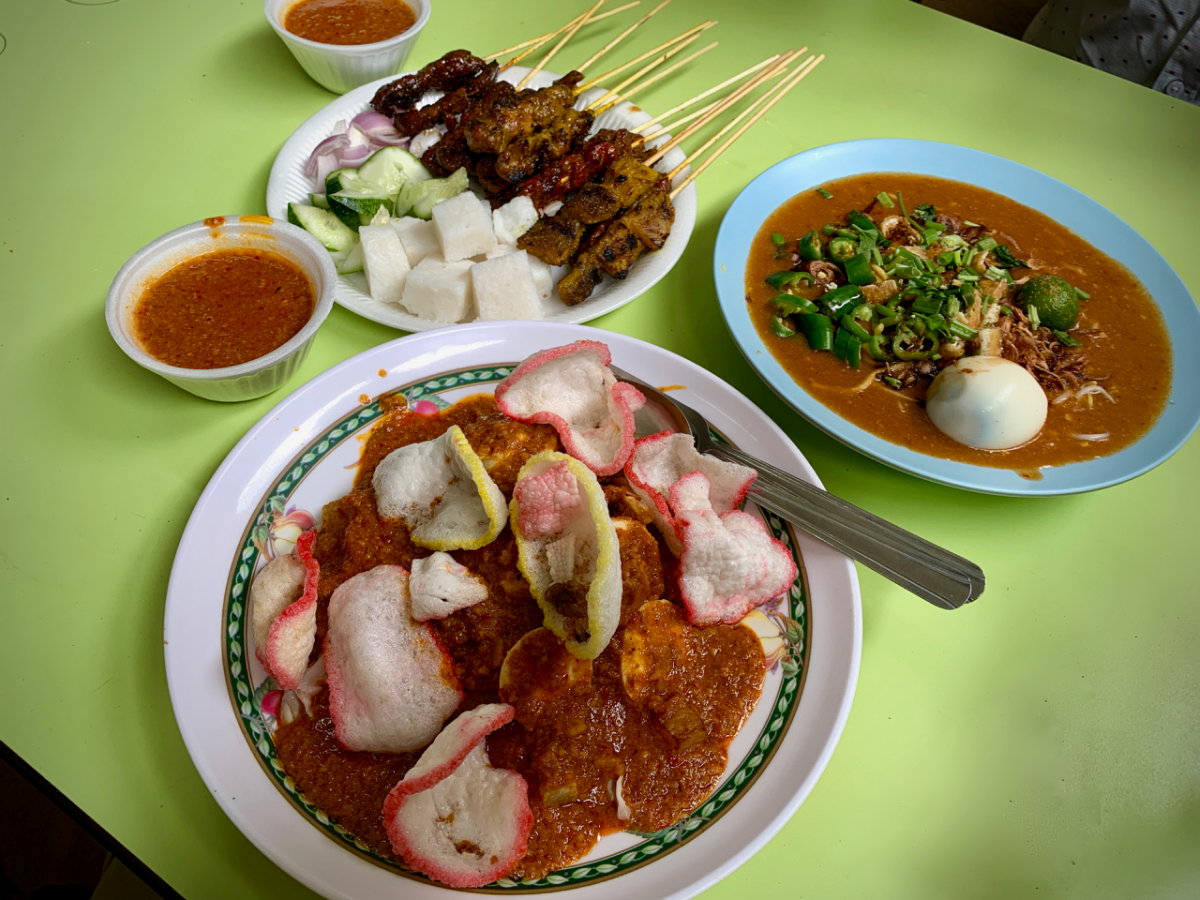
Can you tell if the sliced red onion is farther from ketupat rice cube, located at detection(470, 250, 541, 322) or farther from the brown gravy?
the brown gravy

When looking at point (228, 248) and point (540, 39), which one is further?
point (540, 39)

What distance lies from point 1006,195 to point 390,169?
2.76m

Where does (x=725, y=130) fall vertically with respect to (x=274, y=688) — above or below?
above

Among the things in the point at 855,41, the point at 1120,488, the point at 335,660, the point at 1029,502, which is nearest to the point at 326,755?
the point at 335,660

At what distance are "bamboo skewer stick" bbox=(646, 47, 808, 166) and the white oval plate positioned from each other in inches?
2.1

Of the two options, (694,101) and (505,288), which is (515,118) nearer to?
(694,101)

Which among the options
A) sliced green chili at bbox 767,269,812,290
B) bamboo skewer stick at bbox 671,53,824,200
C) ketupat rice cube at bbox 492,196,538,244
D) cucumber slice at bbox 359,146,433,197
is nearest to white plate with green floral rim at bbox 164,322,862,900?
ketupat rice cube at bbox 492,196,538,244

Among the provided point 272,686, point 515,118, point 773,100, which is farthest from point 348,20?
point 272,686

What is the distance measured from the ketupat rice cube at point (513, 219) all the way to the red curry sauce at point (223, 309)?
30.1 inches

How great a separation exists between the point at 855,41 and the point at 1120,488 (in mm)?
2867

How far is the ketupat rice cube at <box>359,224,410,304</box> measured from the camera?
2.66 meters

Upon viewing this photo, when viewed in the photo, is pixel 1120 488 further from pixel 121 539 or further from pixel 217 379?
pixel 121 539

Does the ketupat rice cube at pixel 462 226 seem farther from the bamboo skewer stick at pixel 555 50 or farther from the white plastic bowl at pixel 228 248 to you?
the bamboo skewer stick at pixel 555 50

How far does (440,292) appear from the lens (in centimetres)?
257
